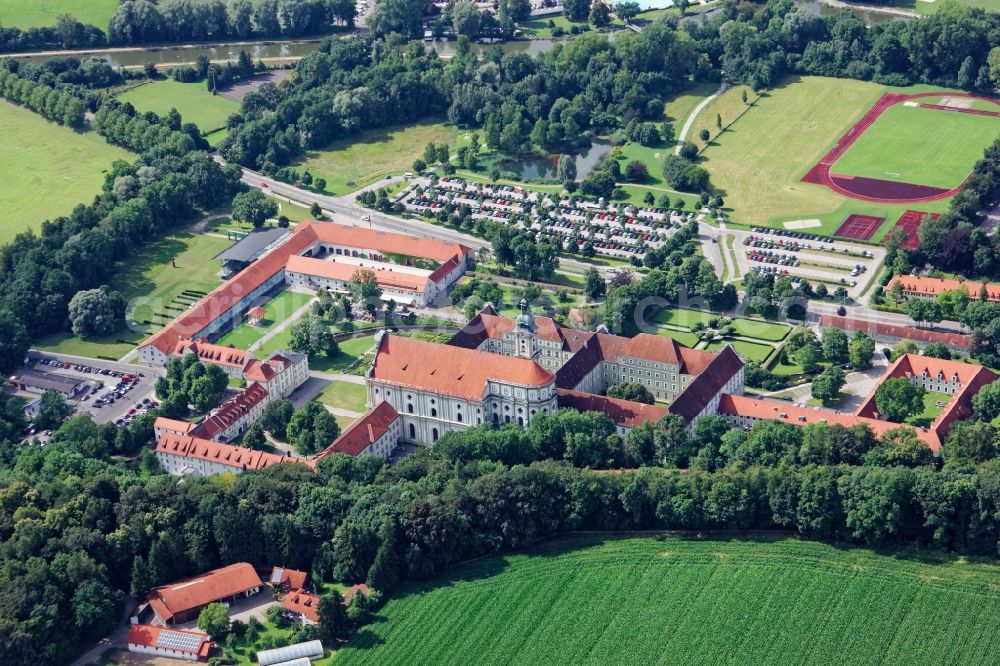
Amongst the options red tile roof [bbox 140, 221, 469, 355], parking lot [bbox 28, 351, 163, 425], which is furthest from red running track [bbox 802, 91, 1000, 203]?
parking lot [bbox 28, 351, 163, 425]

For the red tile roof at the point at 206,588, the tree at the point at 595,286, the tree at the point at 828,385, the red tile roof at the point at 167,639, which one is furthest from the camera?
the tree at the point at 595,286

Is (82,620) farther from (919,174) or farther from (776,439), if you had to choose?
(919,174)

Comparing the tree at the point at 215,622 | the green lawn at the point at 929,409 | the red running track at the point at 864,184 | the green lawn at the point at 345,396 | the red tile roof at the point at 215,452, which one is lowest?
the tree at the point at 215,622

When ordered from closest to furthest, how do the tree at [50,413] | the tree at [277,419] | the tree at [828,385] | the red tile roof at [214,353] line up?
the tree at [277,419], the tree at [828,385], the tree at [50,413], the red tile roof at [214,353]

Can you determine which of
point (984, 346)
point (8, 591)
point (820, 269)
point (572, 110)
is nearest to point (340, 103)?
point (572, 110)

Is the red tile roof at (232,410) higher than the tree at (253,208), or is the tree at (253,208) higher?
the tree at (253,208)

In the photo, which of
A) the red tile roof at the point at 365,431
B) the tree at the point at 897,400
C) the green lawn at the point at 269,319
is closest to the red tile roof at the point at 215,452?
the red tile roof at the point at 365,431

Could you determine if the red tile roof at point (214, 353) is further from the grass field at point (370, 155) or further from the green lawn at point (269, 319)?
the grass field at point (370, 155)

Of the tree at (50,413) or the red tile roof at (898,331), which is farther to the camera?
the red tile roof at (898,331)
